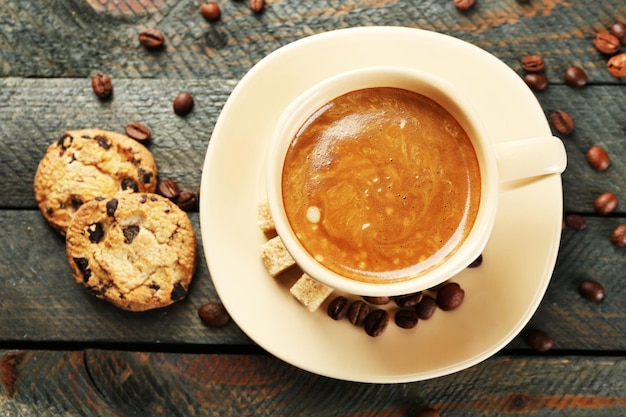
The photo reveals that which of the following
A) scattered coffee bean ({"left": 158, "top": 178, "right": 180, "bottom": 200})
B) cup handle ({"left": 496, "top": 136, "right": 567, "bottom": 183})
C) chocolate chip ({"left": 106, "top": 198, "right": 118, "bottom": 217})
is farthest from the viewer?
scattered coffee bean ({"left": 158, "top": 178, "right": 180, "bottom": 200})

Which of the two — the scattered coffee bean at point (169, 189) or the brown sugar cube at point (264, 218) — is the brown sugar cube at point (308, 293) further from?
the scattered coffee bean at point (169, 189)

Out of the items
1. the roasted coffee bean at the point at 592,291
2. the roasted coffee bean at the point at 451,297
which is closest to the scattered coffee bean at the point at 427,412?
the roasted coffee bean at the point at 451,297

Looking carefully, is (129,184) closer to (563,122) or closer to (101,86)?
(101,86)

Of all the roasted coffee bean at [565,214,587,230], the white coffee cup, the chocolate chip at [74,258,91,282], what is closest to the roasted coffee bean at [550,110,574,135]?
the roasted coffee bean at [565,214,587,230]

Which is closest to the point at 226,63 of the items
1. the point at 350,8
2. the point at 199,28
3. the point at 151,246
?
the point at 199,28

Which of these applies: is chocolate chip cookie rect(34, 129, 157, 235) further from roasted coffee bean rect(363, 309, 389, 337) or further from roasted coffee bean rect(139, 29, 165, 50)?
roasted coffee bean rect(363, 309, 389, 337)

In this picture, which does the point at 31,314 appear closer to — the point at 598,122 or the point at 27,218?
the point at 27,218
